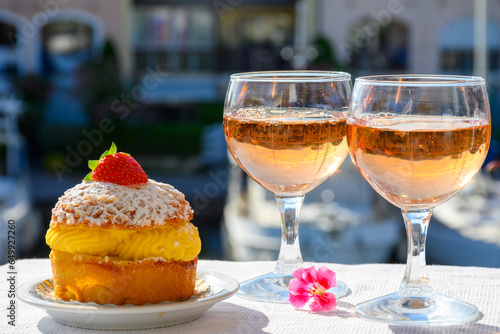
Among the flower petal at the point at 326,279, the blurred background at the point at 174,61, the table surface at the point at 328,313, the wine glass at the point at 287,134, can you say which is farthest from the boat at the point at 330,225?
the flower petal at the point at 326,279

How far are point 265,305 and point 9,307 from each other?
1.37 feet

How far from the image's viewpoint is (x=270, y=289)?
4.22 feet

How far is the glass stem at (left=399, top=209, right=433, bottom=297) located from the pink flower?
0.39 ft

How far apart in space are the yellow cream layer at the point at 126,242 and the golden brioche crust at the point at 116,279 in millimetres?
12

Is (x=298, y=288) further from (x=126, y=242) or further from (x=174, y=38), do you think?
(x=174, y=38)

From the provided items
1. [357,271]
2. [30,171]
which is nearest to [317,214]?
[357,271]

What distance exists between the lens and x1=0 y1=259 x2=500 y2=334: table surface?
1.07 metres

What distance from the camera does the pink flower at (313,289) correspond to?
1.16m

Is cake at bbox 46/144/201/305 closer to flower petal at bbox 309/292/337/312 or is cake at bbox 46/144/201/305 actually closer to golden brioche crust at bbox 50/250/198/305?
golden brioche crust at bbox 50/250/198/305

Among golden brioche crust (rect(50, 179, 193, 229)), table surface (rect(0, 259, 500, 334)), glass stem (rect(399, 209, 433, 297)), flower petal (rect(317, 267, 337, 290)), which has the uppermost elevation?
golden brioche crust (rect(50, 179, 193, 229))

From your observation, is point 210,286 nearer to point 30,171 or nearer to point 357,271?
point 357,271

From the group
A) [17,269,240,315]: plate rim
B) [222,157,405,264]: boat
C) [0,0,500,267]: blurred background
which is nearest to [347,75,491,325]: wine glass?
[17,269,240,315]: plate rim

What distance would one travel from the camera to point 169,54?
20.7 metres

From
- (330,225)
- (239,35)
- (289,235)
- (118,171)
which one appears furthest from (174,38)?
(118,171)
